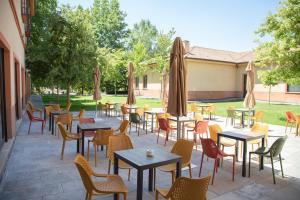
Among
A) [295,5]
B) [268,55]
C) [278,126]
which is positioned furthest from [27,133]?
[295,5]

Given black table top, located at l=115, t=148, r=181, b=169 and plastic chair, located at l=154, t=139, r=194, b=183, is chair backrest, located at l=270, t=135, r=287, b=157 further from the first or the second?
black table top, located at l=115, t=148, r=181, b=169

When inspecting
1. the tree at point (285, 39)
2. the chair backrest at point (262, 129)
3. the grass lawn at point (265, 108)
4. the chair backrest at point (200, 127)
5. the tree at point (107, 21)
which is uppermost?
the tree at point (107, 21)

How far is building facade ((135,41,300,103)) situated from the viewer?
23375mm

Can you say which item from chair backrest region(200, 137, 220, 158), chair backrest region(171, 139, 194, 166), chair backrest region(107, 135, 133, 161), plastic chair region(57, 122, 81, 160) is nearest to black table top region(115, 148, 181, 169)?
chair backrest region(171, 139, 194, 166)

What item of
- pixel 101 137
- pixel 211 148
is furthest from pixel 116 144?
pixel 211 148

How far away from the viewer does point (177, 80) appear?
6070mm

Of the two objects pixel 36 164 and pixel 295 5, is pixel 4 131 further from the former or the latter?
pixel 295 5

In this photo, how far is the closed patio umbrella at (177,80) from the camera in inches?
237

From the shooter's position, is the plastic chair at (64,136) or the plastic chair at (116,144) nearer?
the plastic chair at (116,144)

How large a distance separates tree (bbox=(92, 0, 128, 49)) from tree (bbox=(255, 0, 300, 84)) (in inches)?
1426

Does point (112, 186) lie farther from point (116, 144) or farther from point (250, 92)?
point (250, 92)

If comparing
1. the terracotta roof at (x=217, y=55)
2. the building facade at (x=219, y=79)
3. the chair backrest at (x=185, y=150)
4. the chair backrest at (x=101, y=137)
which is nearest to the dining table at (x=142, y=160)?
the chair backrest at (x=185, y=150)

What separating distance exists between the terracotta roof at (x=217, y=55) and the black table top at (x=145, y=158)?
2100cm

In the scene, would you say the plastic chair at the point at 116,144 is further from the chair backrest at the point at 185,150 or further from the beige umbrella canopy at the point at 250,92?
the beige umbrella canopy at the point at 250,92
